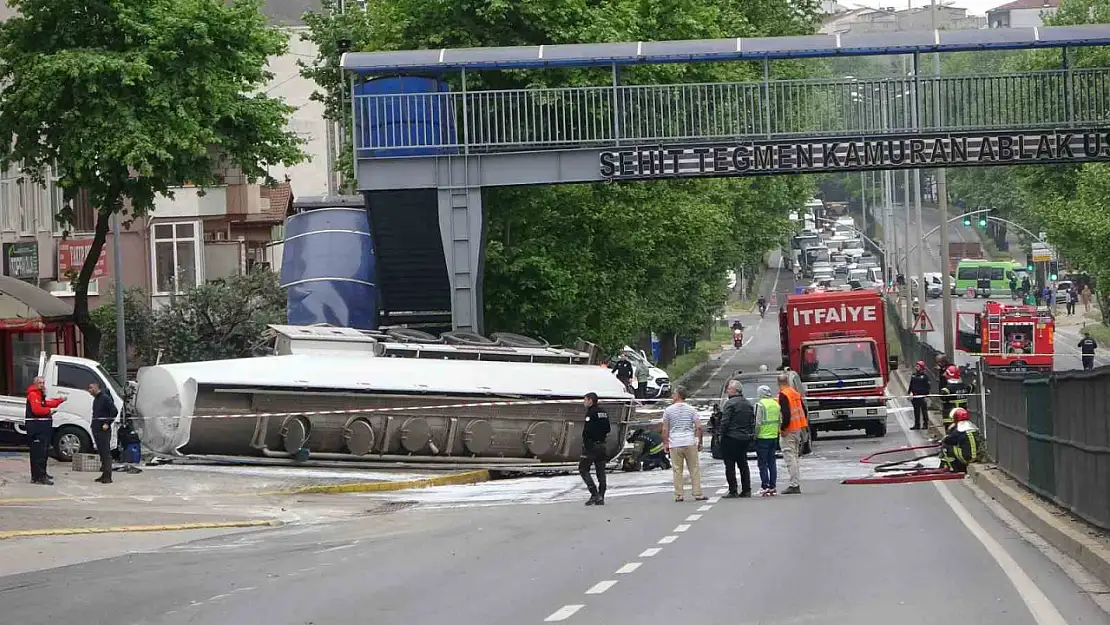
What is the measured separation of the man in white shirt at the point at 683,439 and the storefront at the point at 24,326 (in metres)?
16.5

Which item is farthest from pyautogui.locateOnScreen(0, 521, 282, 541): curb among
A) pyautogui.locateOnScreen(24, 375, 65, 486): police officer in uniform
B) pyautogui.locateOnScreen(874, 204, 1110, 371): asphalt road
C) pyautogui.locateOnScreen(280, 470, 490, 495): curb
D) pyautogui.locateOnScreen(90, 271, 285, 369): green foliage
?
pyautogui.locateOnScreen(874, 204, 1110, 371): asphalt road

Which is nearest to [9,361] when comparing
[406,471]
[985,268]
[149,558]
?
[406,471]

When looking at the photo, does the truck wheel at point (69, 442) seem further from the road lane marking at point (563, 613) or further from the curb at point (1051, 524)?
the road lane marking at point (563, 613)

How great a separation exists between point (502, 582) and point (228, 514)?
33.0 ft

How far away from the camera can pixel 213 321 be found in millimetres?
45812

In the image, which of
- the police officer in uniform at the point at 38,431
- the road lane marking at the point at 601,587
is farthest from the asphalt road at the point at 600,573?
the police officer in uniform at the point at 38,431

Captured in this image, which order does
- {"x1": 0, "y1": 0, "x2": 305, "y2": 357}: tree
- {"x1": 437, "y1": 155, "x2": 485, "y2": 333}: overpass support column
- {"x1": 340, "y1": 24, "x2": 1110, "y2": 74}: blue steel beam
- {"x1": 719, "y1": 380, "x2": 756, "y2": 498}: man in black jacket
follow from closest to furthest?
{"x1": 719, "y1": 380, "x2": 756, "y2": 498}: man in black jacket, {"x1": 0, "y1": 0, "x2": 305, "y2": 357}: tree, {"x1": 340, "y1": 24, "x2": 1110, "y2": 74}: blue steel beam, {"x1": 437, "y1": 155, "x2": 485, "y2": 333}: overpass support column

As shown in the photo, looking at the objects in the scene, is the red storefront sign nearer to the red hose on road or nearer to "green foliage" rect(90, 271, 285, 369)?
"green foliage" rect(90, 271, 285, 369)

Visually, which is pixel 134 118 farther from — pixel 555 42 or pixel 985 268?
pixel 985 268

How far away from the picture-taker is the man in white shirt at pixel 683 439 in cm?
2441

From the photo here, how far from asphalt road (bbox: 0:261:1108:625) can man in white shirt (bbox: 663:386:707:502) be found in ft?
3.32

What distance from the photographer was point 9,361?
147 ft

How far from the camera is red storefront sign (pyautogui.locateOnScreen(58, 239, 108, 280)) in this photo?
164 feet

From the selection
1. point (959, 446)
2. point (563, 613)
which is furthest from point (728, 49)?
point (563, 613)
